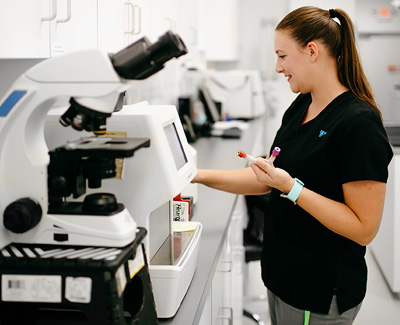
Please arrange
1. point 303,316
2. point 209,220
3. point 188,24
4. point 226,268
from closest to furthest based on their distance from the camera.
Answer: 1. point 303,316
2. point 209,220
3. point 226,268
4. point 188,24

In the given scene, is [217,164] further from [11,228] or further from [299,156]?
[11,228]

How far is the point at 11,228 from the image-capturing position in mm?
1062

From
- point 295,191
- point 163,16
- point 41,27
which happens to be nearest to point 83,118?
point 41,27

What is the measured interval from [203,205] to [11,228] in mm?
1251

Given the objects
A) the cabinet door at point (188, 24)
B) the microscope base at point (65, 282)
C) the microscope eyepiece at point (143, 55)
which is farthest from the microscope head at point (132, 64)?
the cabinet door at point (188, 24)

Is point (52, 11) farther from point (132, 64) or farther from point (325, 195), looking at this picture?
point (325, 195)

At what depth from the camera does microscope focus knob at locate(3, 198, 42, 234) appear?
1051 millimetres

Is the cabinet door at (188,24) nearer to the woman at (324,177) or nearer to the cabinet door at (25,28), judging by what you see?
the woman at (324,177)

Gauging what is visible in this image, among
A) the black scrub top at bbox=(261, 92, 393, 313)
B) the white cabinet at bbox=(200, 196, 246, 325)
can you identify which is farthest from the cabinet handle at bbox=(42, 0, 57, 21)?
the white cabinet at bbox=(200, 196, 246, 325)

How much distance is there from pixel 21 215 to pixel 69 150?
159 mm

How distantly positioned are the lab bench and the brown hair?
655mm

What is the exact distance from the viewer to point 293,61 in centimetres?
157

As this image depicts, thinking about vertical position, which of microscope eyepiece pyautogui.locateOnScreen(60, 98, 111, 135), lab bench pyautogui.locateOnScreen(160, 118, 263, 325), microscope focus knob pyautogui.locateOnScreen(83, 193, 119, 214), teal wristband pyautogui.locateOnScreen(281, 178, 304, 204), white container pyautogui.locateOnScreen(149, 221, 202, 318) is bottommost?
lab bench pyautogui.locateOnScreen(160, 118, 263, 325)

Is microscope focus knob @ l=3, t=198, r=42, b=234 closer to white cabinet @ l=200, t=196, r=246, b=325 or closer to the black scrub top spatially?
white cabinet @ l=200, t=196, r=246, b=325
